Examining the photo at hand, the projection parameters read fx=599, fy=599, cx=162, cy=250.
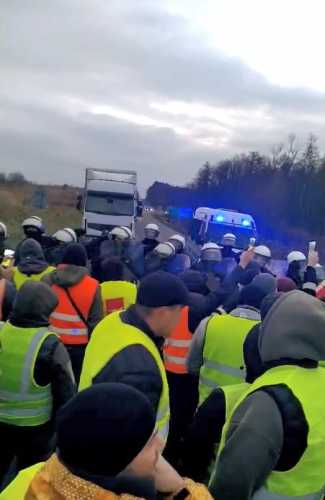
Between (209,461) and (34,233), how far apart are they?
22.6 ft

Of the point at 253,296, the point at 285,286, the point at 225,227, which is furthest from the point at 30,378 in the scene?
the point at 225,227

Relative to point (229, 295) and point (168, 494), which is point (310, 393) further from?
point (229, 295)

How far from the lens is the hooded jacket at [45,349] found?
4117mm

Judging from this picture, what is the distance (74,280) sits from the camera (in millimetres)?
5746

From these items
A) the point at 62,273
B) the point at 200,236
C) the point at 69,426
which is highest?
the point at 69,426

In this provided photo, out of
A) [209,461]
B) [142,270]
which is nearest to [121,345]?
[209,461]

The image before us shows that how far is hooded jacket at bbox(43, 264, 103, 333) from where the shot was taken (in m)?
5.74

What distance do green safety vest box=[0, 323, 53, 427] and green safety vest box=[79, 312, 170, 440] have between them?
919mm

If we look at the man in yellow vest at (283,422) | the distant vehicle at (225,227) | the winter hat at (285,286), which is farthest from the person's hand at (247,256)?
the distant vehicle at (225,227)

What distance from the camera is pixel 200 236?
21.2 m

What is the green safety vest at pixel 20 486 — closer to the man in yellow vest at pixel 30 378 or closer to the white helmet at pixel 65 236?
the man in yellow vest at pixel 30 378

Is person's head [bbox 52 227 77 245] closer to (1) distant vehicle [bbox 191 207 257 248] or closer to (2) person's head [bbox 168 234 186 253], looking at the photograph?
(2) person's head [bbox 168 234 186 253]

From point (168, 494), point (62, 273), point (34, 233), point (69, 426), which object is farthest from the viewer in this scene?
point (34, 233)

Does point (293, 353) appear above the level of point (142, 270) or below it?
above
